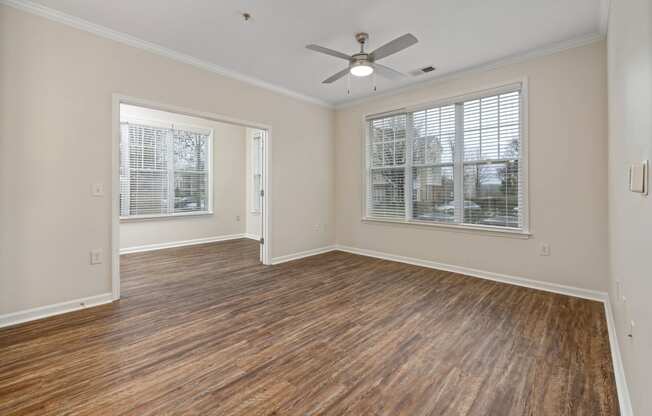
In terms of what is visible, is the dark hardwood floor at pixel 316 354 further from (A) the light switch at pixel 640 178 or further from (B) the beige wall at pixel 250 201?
(B) the beige wall at pixel 250 201

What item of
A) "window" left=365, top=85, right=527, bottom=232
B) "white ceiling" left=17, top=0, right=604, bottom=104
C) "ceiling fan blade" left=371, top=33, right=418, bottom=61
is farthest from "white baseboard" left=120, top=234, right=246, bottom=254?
"ceiling fan blade" left=371, top=33, right=418, bottom=61

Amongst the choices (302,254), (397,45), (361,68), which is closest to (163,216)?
(302,254)

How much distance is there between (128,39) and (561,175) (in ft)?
16.4

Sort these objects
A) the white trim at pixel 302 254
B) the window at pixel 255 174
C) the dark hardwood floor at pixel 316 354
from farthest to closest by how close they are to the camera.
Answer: the window at pixel 255 174 → the white trim at pixel 302 254 → the dark hardwood floor at pixel 316 354

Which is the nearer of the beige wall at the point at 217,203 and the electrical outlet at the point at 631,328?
the electrical outlet at the point at 631,328

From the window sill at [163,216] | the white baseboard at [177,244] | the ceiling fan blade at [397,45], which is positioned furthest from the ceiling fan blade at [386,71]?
the white baseboard at [177,244]

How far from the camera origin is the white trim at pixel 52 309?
2.50 m

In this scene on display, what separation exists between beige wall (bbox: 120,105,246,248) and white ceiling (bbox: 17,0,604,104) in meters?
3.09

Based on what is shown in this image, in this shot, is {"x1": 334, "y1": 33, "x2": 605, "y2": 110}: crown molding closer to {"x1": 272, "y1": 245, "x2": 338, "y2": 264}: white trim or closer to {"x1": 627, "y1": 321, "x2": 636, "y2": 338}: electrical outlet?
{"x1": 272, "y1": 245, "x2": 338, "y2": 264}: white trim

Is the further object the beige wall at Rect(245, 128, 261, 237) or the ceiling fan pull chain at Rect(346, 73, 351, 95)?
the beige wall at Rect(245, 128, 261, 237)

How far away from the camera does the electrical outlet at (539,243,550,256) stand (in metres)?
3.37

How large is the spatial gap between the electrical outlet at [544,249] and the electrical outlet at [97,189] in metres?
4.94

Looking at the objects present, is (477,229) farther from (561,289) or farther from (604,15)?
(604,15)

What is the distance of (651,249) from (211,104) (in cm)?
416
